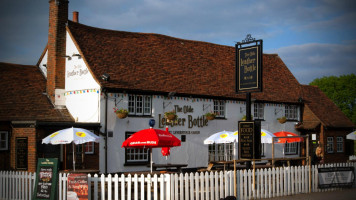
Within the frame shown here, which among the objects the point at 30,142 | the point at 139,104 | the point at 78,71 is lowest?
the point at 30,142

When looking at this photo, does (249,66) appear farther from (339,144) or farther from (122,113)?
(339,144)

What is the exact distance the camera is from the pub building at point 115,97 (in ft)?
72.1

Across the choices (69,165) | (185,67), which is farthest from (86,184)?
(185,67)

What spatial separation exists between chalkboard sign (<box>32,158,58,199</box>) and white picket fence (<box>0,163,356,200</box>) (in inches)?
9.4

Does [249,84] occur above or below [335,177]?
above

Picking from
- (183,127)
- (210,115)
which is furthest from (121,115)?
(210,115)

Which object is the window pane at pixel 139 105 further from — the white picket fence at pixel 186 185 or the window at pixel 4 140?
the white picket fence at pixel 186 185

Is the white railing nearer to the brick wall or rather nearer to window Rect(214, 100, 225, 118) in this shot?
the brick wall

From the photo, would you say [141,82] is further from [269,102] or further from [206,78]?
[269,102]

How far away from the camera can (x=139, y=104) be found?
24219 mm

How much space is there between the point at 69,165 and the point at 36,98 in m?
4.78

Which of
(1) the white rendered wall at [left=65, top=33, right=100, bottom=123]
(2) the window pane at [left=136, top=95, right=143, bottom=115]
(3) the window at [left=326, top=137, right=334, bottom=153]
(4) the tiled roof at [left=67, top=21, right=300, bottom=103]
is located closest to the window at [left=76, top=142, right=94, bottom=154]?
(1) the white rendered wall at [left=65, top=33, right=100, bottom=123]

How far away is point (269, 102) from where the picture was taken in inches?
1215

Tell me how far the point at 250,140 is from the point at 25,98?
43.3 feet
